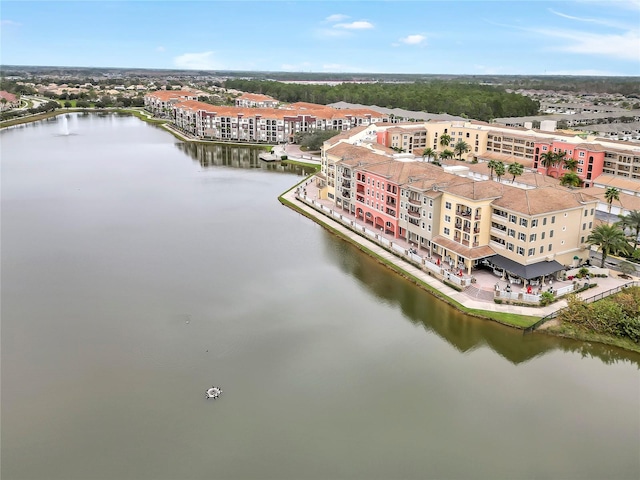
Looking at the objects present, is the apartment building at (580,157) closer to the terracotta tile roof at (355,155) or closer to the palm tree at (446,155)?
the palm tree at (446,155)

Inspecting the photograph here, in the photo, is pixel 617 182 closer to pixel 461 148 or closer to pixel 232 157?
pixel 461 148

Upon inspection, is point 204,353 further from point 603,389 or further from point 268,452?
point 603,389

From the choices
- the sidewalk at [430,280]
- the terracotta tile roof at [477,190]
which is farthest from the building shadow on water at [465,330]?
the terracotta tile roof at [477,190]

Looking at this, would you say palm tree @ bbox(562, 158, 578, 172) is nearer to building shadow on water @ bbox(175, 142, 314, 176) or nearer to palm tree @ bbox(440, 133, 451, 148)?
palm tree @ bbox(440, 133, 451, 148)

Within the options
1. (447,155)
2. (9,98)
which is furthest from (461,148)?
(9,98)

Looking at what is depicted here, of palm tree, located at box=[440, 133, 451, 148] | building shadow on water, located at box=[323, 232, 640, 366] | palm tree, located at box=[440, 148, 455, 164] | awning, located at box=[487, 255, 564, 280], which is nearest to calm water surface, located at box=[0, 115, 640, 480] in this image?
building shadow on water, located at box=[323, 232, 640, 366]

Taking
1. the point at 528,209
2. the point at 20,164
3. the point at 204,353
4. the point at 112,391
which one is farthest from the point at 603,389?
the point at 20,164
